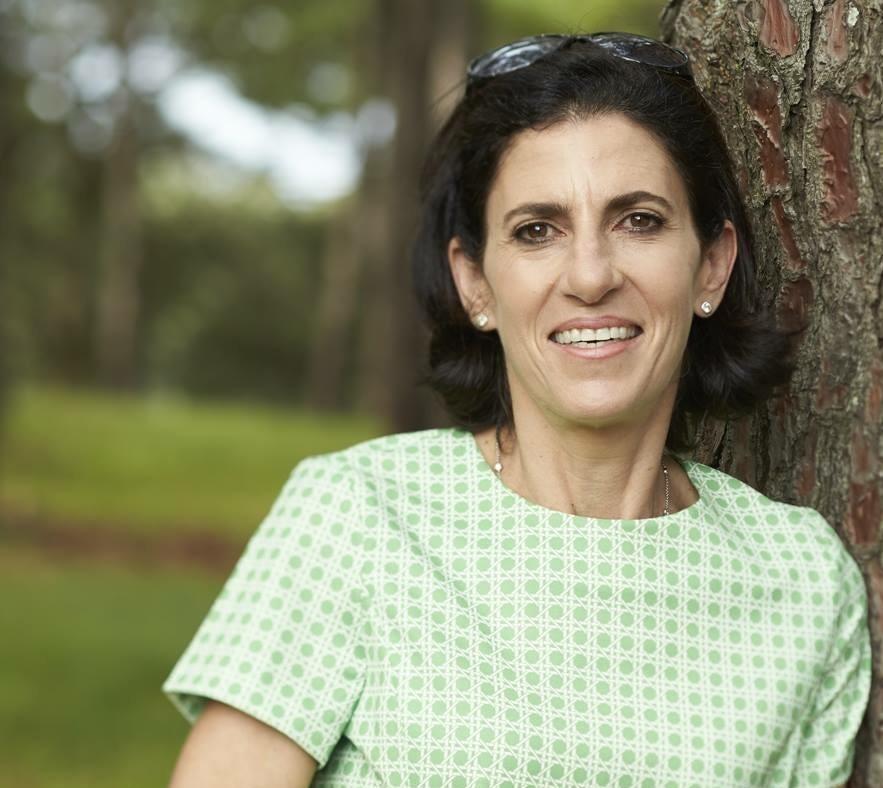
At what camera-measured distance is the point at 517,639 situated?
6.88 feet

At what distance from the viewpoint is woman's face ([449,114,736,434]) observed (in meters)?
2.14

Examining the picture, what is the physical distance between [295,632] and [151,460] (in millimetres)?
11643

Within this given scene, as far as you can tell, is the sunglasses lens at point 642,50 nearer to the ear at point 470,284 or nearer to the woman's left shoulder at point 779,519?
the ear at point 470,284

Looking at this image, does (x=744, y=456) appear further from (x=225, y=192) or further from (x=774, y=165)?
(x=225, y=192)

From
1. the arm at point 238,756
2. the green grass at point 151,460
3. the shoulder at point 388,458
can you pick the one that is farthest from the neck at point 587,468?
the green grass at point 151,460

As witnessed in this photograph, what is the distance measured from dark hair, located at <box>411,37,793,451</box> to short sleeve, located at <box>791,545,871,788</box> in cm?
45

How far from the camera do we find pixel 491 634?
6.88ft

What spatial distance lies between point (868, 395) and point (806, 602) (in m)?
0.37

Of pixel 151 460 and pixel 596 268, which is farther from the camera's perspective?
pixel 151 460

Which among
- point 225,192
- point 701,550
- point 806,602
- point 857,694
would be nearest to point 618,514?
point 701,550

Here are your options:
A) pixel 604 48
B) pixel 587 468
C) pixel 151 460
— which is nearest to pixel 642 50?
pixel 604 48

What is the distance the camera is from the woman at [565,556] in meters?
2.03

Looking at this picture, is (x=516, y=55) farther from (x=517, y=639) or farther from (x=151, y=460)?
(x=151, y=460)

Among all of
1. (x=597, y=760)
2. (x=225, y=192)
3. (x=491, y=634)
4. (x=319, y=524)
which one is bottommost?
(x=225, y=192)
